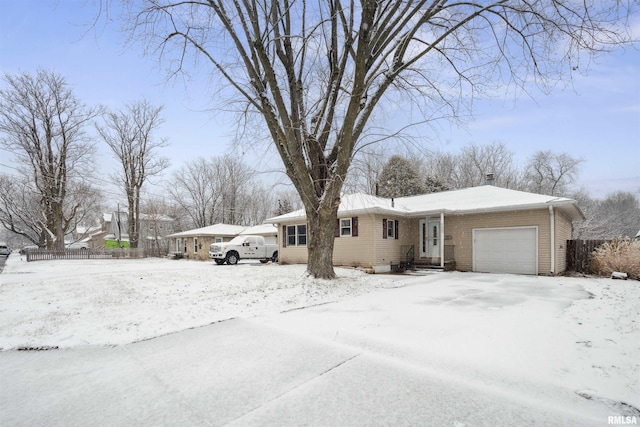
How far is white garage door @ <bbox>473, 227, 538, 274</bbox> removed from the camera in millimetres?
13453

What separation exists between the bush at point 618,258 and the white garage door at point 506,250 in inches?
95.8

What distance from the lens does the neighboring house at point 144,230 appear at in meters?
42.8

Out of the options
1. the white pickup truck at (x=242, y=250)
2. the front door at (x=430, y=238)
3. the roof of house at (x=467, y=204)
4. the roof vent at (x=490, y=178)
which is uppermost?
the roof vent at (x=490, y=178)

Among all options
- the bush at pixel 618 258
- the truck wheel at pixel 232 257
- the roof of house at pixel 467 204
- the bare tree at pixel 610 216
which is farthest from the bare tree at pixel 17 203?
the bare tree at pixel 610 216

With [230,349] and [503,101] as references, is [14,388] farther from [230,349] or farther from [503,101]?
[503,101]

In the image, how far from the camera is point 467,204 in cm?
1539

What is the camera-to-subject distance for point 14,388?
3.23m

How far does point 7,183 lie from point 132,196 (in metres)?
14.9

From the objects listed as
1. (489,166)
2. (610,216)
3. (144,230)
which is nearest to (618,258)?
(489,166)

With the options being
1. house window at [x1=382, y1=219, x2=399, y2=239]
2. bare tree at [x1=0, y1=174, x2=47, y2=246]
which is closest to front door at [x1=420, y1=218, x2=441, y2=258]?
house window at [x1=382, y1=219, x2=399, y2=239]

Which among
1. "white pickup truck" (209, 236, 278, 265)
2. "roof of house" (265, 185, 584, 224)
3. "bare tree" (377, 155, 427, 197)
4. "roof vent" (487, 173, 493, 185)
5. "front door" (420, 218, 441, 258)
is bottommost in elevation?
"white pickup truck" (209, 236, 278, 265)

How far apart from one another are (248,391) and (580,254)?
53.3 feet

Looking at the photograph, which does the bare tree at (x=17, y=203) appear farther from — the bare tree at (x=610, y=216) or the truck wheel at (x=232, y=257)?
the bare tree at (x=610, y=216)

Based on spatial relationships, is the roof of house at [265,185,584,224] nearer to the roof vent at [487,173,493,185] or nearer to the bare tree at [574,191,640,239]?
the roof vent at [487,173,493,185]
